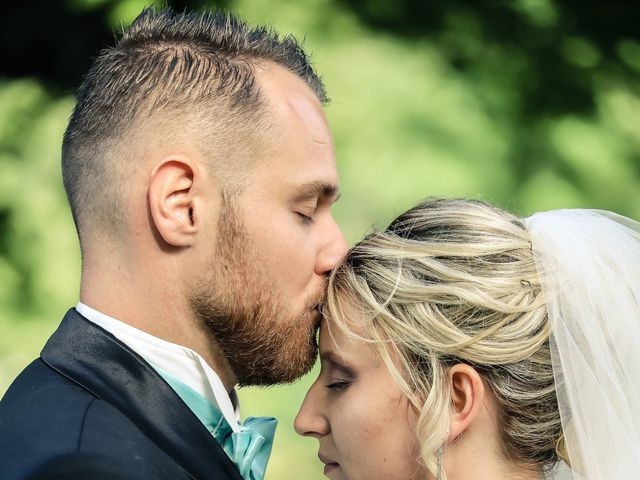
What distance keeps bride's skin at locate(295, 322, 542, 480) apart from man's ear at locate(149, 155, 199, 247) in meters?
0.51

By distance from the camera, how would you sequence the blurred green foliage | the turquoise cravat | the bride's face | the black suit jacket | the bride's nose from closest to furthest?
the black suit jacket < the turquoise cravat < the bride's face < the bride's nose < the blurred green foliage

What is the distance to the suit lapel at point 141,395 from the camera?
7.07ft

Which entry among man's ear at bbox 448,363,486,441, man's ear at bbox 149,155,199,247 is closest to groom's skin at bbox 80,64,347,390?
man's ear at bbox 149,155,199,247

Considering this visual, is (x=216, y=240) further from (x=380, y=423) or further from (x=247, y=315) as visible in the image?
(x=380, y=423)

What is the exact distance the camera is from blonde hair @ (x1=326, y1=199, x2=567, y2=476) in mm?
2500

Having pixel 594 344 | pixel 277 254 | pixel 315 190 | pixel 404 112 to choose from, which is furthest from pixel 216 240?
pixel 404 112

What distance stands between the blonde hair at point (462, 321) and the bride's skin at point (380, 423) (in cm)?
3

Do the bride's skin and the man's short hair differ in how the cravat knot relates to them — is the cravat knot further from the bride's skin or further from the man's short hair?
the man's short hair

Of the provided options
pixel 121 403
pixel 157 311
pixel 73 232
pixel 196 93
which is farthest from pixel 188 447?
pixel 73 232

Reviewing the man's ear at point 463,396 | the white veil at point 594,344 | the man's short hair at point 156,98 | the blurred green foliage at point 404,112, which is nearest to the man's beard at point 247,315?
the man's short hair at point 156,98

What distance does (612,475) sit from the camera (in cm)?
245

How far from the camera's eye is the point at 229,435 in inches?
97.0

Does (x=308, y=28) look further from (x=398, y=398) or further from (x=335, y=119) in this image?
(x=398, y=398)

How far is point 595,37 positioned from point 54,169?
9.06 ft
